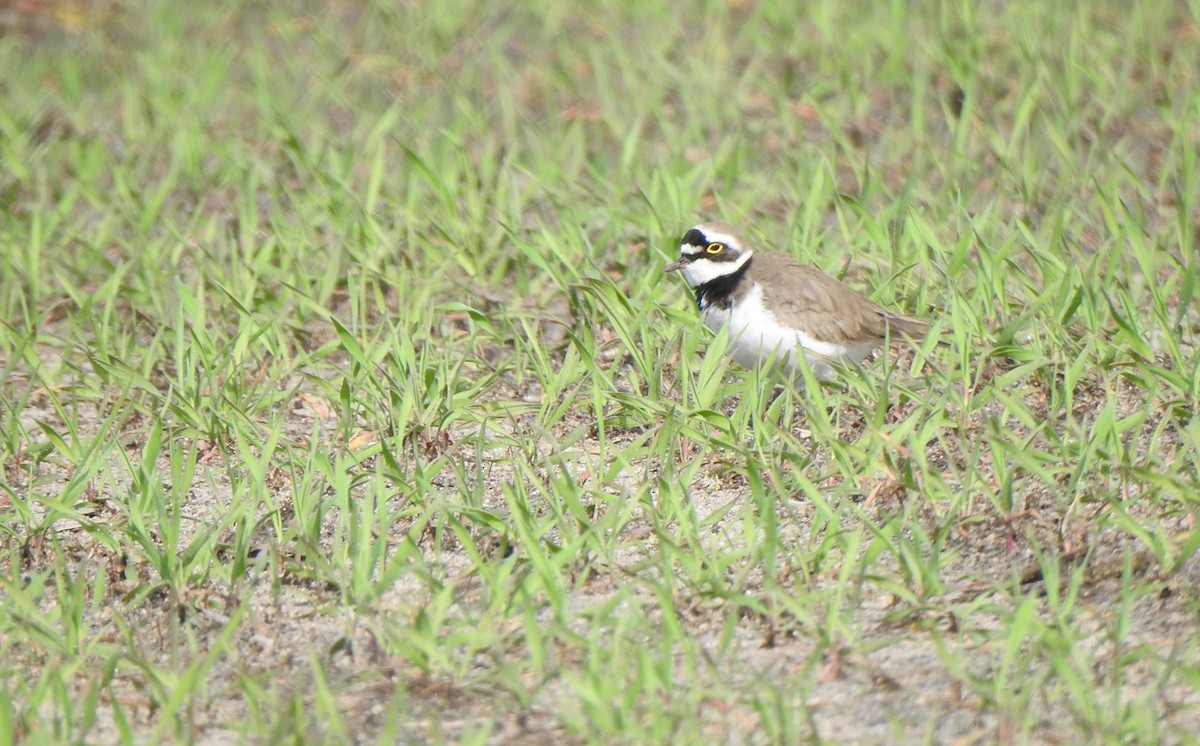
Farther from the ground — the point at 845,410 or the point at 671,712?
the point at 671,712

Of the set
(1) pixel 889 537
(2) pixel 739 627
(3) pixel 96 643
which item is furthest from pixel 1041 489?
(3) pixel 96 643

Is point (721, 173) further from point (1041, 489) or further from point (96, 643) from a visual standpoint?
point (96, 643)

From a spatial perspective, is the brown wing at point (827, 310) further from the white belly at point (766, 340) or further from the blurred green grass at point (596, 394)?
the blurred green grass at point (596, 394)

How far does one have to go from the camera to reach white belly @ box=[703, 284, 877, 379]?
17.4ft

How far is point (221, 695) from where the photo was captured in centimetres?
379

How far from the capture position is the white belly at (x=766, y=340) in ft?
17.4

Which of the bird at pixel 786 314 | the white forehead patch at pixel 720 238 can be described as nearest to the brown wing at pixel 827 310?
the bird at pixel 786 314

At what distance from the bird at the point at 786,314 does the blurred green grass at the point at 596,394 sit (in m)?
0.14

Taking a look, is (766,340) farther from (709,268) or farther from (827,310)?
(709,268)

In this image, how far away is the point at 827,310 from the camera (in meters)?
Answer: 5.31

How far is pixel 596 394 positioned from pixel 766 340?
2.21 feet

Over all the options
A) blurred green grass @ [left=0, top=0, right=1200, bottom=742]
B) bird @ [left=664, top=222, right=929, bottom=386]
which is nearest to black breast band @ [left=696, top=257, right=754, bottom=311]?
bird @ [left=664, top=222, right=929, bottom=386]

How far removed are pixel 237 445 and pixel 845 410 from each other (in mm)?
2079

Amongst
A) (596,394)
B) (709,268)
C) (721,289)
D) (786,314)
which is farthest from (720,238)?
(596,394)
